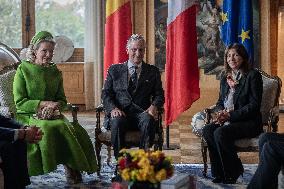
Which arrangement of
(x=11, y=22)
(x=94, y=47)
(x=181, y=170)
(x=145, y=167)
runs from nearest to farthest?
(x=145, y=167), (x=181, y=170), (x=94, y=47), (x=11, y=22)

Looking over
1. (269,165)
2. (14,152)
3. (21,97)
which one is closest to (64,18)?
(21,97)

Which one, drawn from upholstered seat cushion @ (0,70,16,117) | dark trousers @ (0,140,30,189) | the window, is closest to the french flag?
upholstered seat cushion @ (0,70,16,117)

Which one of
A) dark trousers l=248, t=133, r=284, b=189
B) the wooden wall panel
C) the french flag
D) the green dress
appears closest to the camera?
dark trousers l=248, t=133, r=284, b=189

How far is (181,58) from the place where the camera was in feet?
20.1

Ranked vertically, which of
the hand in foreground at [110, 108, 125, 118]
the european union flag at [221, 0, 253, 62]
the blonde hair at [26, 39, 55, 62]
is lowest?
the hand in foreground at [110, 108, 125, 118]

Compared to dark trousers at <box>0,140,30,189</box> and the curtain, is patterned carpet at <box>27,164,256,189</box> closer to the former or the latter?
dark trousers at <box>0,140,30,189</box>

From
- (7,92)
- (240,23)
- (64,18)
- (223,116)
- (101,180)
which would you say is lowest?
(101,180)

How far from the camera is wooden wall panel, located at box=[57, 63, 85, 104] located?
10.6 meters

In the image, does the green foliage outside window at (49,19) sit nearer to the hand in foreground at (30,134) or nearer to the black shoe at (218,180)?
the black shoe at (218,180)

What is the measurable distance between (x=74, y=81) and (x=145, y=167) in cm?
804

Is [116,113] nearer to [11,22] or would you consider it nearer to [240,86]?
[240,86]

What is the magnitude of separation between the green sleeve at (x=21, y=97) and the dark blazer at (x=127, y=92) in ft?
2.18

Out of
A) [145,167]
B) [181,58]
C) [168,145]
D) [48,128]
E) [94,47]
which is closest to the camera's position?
[145,167]

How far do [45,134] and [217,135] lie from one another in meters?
1.43
